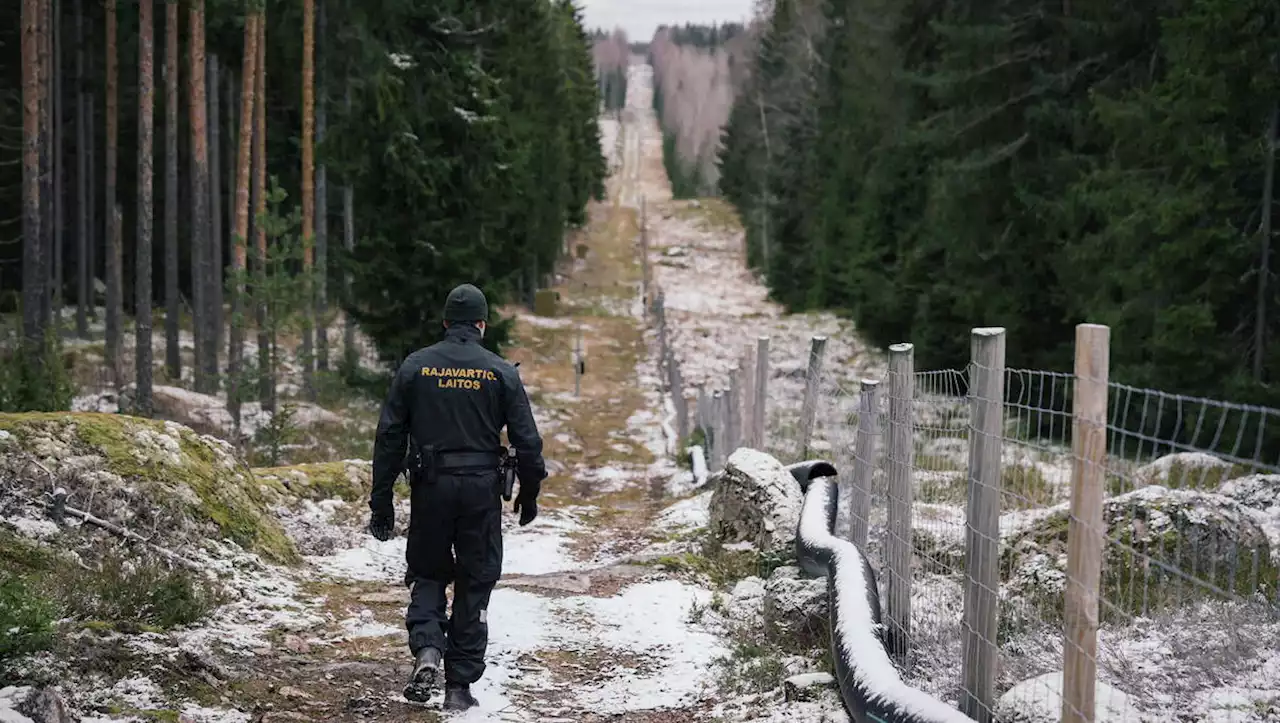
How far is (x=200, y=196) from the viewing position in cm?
2055

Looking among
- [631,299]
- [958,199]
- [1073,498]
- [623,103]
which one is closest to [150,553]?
[1073,498]

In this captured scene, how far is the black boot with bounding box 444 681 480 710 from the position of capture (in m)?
5.84

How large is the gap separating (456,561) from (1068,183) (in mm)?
16450

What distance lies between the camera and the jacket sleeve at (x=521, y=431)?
602 cm

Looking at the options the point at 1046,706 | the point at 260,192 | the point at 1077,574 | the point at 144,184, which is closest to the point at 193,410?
the point at 144,184

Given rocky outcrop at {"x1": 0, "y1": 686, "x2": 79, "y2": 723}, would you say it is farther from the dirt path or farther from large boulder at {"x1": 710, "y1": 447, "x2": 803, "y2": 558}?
large boulder at {"x1": 710, "y1": 447, "x2": 803, "y2": 558}

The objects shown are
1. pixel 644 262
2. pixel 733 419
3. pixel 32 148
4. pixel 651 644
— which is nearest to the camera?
pixel 651 644

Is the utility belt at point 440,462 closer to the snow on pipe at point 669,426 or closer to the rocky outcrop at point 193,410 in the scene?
the rocky outcrop at point 193,410

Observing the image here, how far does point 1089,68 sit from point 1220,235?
23.1 ft

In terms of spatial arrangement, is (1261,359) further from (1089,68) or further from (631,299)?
(631,299)

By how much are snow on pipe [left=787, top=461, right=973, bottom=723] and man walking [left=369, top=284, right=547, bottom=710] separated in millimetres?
1744

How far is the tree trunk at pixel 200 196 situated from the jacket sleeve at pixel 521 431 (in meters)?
13.5

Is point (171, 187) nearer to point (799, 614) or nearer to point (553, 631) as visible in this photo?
point (553, 631)

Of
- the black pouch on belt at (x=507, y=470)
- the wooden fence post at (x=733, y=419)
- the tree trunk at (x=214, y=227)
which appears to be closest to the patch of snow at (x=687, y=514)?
the wooden fence post at (x=733, y=419)
